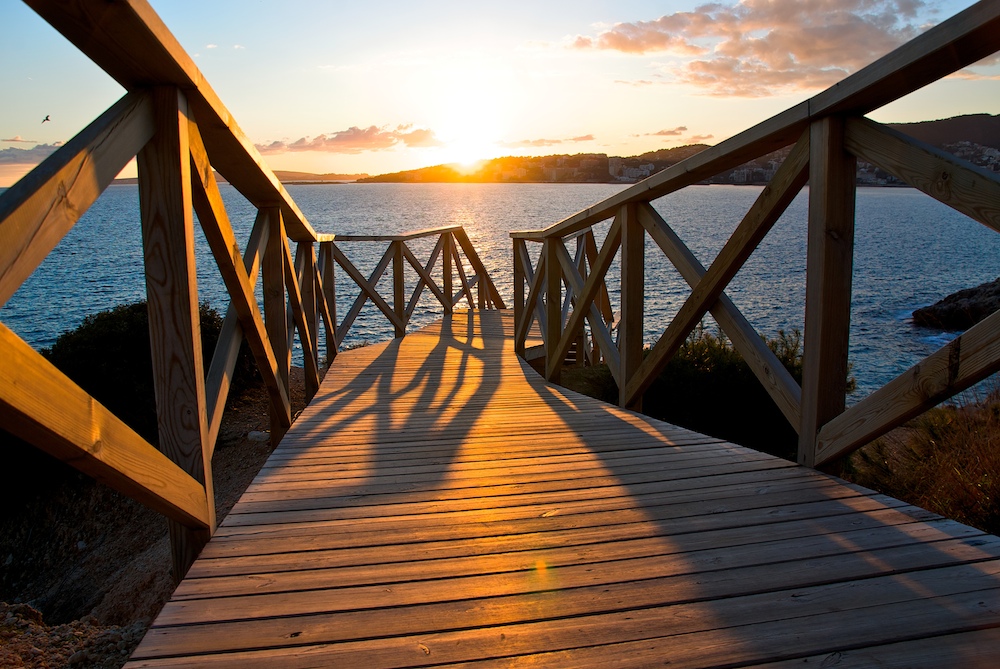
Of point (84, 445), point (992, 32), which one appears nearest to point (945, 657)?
point (992, 32)

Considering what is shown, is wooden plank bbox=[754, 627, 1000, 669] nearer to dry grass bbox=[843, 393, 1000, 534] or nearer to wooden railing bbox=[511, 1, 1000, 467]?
wooden railing bbox=[511, 1, 1000, 467]

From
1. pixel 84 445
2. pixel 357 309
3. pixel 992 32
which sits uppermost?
pixel 992 32

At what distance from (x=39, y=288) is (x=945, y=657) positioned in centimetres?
2797

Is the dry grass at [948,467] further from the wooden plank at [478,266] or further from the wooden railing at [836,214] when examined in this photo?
the wooden plank at [478,266]

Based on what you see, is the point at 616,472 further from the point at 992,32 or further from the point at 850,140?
the point at 992,32

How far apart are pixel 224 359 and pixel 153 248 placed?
713mm

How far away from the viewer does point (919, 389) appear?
6.55ft

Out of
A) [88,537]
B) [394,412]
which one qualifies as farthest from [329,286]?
[88,537]

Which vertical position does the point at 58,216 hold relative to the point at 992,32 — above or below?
below

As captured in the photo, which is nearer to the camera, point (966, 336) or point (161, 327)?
point (966, 336)

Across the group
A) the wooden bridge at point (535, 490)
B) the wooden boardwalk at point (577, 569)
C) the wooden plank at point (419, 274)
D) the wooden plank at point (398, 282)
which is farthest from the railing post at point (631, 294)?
the wooden plank at point (419, 274)

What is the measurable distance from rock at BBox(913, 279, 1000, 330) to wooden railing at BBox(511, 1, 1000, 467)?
1474cm

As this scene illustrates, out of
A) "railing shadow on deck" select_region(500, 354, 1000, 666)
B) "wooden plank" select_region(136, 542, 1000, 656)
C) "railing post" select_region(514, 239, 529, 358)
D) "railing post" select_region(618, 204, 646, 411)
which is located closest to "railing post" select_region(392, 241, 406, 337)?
"railing post" select_region(514, 239, 529, 358)

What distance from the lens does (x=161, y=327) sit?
77.0 inches
